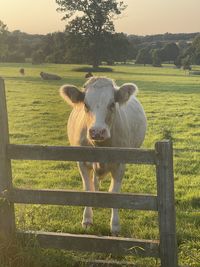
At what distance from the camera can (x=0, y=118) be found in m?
5.56

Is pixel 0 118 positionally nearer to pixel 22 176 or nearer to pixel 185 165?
pixel 22 176

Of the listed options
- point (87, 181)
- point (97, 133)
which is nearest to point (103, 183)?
point (87, 181)

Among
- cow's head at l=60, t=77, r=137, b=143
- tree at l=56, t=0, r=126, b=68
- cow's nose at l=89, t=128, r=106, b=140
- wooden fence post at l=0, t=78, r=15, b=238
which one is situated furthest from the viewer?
tree at l=56, t=0, r=126, b=68

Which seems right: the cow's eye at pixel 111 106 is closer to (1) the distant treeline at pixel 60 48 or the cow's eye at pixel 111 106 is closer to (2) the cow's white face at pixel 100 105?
(2) the cow's white face at pixel 100 105

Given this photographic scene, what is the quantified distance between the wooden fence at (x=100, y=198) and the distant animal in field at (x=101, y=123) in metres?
1.19

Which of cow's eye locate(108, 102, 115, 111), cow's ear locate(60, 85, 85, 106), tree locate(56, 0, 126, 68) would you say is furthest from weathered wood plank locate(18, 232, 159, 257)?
tree locate(56, 0, 126, 68)

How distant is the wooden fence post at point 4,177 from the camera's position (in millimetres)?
5559

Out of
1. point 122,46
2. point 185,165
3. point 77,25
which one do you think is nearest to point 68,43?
point 77,25

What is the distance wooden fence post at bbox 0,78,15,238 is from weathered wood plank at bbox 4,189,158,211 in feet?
0.34

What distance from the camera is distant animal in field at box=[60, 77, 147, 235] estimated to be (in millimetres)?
6758

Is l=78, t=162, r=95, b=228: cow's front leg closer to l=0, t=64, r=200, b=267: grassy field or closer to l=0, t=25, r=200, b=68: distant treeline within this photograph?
l=0, t=64, r=200, b=267: grassy field

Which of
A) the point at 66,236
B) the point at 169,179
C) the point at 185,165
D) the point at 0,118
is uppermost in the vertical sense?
the point at 0,118

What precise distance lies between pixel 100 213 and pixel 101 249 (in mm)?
2461

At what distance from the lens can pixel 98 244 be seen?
5.39 m
